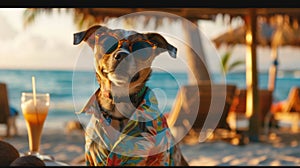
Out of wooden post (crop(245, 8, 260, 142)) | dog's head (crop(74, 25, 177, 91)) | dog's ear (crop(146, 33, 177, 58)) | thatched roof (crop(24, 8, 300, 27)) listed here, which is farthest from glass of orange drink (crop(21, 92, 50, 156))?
wooden post (crop(245, 8, 260, 142))

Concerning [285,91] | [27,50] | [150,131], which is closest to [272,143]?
[150,131]

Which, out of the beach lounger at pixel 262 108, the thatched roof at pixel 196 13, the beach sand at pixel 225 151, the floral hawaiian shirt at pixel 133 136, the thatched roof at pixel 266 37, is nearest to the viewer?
the floral hawaiian shirt at pixel 133 136

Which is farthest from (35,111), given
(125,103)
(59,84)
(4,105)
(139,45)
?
(59,84)

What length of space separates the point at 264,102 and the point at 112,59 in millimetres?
8689

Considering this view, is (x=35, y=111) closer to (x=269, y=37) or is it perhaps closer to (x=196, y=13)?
(x=196, y=13)

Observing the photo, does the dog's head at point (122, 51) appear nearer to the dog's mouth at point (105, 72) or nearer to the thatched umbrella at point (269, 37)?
the dog's mouth at point (105, 72)

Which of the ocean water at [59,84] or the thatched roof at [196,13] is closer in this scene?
the thatched roof at [196,13]

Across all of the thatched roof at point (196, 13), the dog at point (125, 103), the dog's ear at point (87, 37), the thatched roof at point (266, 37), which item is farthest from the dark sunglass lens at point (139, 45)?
the thatched roof at point (266, 37)

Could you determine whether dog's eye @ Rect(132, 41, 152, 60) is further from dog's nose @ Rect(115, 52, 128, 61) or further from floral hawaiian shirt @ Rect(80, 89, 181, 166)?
floral hawaiian shirt @ Rect(80, 89, 181, 166)

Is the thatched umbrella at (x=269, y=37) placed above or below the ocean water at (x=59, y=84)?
above

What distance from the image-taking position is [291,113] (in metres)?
10.7

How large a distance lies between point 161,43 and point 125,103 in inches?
7.9

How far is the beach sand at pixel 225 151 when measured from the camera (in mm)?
6324

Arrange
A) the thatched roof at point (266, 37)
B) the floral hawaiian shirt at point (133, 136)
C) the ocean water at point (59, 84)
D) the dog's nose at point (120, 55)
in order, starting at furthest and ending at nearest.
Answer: the ocean water at point (59, 84), the thatched roof at point (266, 37), the floral hawaiian shirt at point (133, 136), the dog's nose at point (120, 55)
